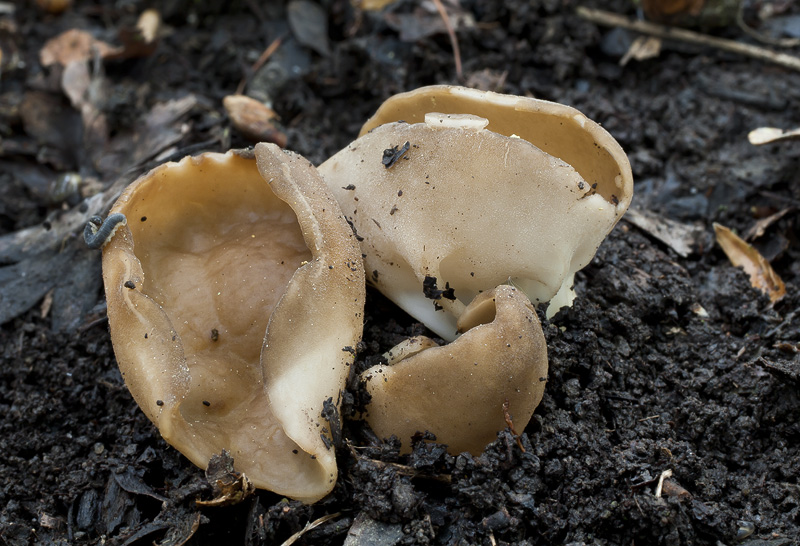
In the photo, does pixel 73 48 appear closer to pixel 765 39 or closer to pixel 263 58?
pixel 263 58

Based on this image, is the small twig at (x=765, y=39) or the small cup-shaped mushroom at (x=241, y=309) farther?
the small twig at (x=765, y=39)

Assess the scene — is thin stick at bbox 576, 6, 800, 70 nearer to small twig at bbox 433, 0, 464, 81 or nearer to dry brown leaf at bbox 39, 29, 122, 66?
small twig at bbox 433, 0, 464, 81

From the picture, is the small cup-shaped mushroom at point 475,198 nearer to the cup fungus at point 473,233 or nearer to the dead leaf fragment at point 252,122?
the cup fungus at point 473,233

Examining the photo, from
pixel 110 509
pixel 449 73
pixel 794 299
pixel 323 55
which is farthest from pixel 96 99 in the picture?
pixel 794 299

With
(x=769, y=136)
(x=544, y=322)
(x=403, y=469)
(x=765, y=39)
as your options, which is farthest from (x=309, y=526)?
(x=765, y=39)

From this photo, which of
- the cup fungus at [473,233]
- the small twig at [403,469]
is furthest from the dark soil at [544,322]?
the cup fungus at [473,233]
